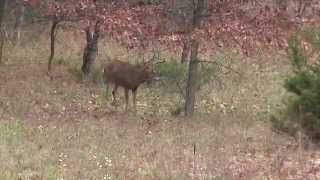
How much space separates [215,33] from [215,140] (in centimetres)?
368

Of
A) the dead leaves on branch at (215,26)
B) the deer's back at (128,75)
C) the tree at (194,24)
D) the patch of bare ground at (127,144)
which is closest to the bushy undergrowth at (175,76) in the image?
the deer's back at (128,75)

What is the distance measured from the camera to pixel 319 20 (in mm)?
16281

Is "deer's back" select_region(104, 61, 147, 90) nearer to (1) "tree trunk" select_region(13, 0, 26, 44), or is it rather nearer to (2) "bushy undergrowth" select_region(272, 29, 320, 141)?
(2) "bushy undergrowth" select_region(272, 29, 320, 141)

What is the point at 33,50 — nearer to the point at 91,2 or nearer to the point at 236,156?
the point at 91,2

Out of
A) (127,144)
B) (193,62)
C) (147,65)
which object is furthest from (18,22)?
(127,144)

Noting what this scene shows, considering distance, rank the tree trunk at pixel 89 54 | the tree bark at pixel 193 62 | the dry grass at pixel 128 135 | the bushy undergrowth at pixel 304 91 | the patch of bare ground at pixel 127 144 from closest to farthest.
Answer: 1. the patch of bare ground at pixel 127 144
2. the dry grass at pixel 128 135
3. the bushy undergrowth at pixel 304 91
4. the tree bark at pixel 193 62
5. the tree trunk at pixel 89 54

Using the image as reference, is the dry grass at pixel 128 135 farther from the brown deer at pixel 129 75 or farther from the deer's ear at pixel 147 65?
the deer's ear at pixel 147 65

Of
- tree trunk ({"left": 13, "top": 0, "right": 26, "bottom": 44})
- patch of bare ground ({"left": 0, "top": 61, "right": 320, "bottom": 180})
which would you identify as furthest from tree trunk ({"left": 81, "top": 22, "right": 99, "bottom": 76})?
tree trunk ({"left": 13, "top": 0, "right": 26, "bottom": 44})

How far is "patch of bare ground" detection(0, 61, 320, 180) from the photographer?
10.4 m

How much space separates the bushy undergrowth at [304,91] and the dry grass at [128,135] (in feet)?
1.58

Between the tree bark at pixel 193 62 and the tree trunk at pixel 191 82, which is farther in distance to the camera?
the tree trunk at pixel 191 82

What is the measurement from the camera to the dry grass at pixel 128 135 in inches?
416

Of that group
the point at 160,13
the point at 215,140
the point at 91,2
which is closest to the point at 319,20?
the point at 215,140

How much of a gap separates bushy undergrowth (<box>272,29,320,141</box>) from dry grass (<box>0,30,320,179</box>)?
48 cm
